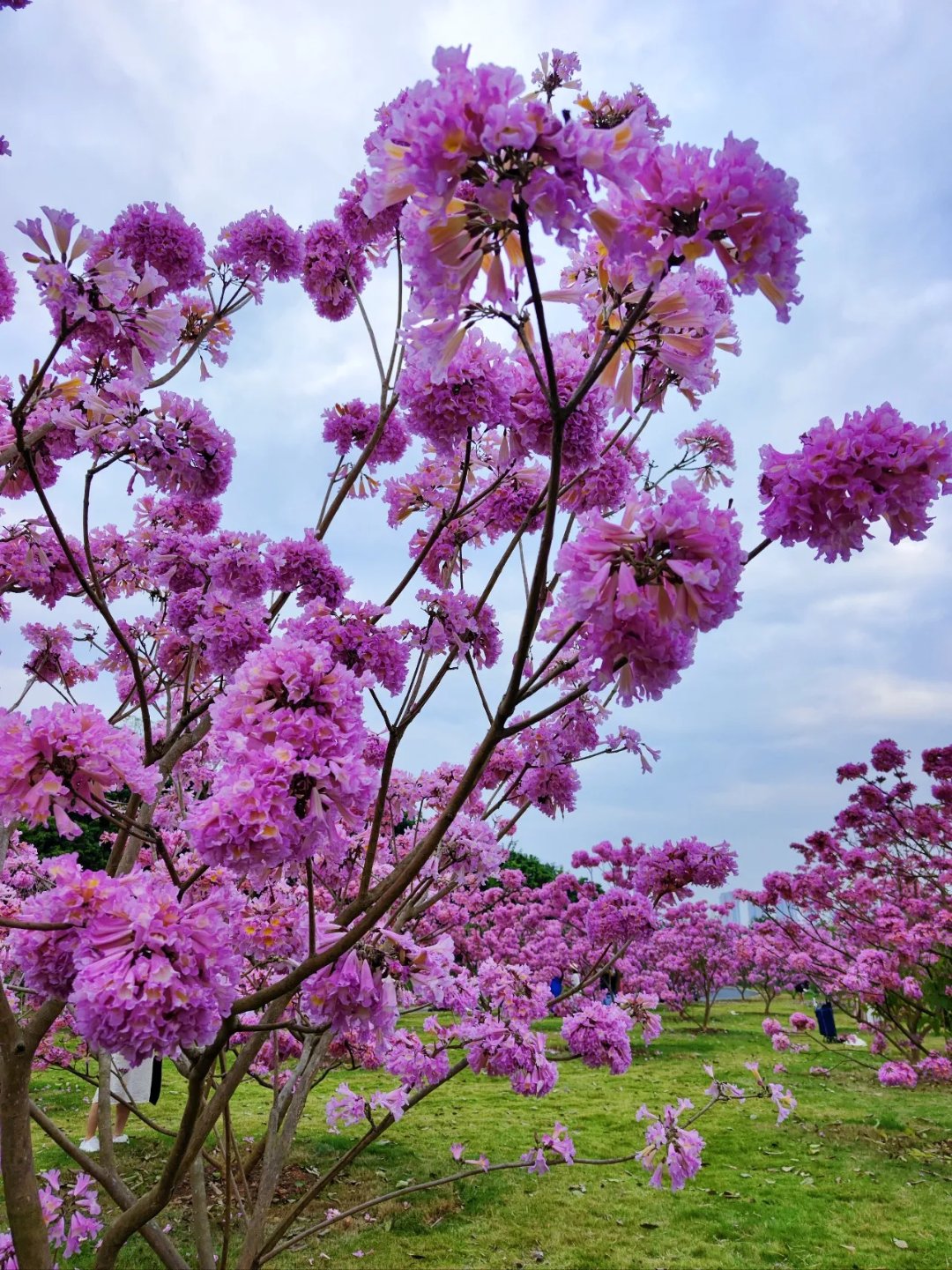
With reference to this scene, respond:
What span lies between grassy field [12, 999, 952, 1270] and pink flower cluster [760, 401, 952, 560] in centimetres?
508

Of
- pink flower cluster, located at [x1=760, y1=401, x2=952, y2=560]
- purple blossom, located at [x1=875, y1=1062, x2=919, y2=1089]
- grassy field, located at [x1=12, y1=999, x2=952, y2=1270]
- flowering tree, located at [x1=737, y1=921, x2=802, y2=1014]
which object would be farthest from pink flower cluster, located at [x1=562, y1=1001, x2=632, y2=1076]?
flowering tree, located at [x1=737, y1=921, x2=802, y2=1014]

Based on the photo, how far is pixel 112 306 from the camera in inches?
90.4

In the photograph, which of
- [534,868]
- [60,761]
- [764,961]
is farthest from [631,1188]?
[534,868]

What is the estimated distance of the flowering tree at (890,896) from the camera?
25.9 ft

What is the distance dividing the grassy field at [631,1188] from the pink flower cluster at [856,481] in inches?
200

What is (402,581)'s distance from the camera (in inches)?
113

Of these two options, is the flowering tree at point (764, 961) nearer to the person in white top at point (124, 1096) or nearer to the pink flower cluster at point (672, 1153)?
the pink flower cluster at point (672, 1153)

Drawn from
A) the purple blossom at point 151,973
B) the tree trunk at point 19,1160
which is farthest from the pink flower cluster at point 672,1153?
the purple blossom at point 151,973

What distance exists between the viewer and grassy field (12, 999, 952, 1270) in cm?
481

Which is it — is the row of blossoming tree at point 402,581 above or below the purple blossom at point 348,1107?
above

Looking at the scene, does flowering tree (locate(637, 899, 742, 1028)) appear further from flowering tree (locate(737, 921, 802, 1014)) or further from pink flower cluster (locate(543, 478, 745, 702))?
pink flower cluster (locate(543, 478, 745, 702))

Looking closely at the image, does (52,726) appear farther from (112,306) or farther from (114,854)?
(112,306)

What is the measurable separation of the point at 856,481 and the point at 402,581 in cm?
181

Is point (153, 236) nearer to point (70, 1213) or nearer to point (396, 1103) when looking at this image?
point (396, 1103)
